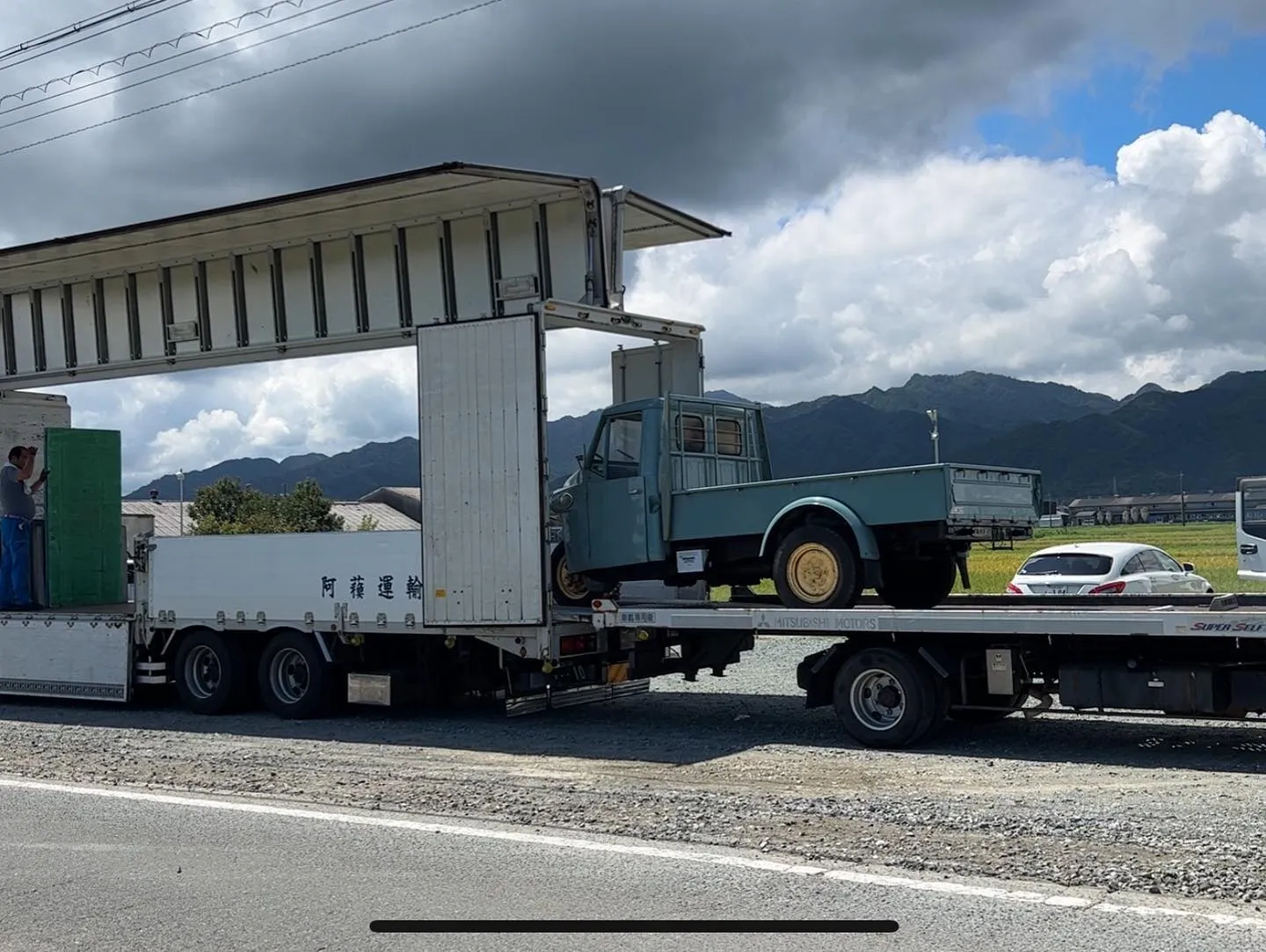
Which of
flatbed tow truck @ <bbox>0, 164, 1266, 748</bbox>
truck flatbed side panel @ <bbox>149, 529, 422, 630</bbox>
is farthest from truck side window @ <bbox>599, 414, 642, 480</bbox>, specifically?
truck flatbed side panel @ <bbox>149, 529, 422, 630</bbox>

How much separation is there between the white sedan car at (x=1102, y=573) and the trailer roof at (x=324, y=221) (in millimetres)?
6519

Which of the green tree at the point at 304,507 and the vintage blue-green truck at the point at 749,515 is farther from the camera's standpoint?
the green tree at the point at 304,507

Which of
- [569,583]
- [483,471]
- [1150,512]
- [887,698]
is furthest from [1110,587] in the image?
[1150,512]

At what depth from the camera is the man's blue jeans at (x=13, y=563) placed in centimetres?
1712

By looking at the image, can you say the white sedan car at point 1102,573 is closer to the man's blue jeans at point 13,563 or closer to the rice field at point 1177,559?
the rice field at point 1177,559

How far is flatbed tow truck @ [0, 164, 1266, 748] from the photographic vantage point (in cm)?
1073

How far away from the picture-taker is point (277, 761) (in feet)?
36.5

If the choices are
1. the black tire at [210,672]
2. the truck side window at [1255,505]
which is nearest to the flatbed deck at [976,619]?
the black tire at [210,672]

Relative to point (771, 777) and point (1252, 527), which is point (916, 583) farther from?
point (1252, 527)

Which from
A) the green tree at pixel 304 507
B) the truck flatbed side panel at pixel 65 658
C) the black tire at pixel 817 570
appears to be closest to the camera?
the black tire at pixel 817 570

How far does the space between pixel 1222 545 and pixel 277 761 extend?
167ft

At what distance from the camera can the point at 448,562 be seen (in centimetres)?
1258

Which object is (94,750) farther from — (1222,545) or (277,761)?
(1222,545)

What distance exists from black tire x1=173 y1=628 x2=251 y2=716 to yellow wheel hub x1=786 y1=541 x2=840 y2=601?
628 centimetres
